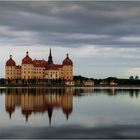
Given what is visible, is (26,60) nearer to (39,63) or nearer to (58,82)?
(39,63)

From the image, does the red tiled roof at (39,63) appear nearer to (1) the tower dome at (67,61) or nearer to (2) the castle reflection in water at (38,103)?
(1) the tower dome at (67,61)

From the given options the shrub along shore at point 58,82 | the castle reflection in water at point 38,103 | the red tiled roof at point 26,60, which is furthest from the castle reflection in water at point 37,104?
the red tiled roof at point 26,60

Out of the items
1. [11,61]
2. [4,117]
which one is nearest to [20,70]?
[11,61]

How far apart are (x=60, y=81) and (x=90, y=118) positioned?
58713 millimetres

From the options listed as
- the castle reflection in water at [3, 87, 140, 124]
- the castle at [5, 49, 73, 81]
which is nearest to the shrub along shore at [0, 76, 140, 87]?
the castle at [5, 49, 73, 81]

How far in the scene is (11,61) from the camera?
2945 inches

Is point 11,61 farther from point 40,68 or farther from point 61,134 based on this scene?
point 61,134

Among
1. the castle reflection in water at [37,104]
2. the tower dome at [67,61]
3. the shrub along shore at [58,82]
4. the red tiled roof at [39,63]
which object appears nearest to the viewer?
the castle reflection in water at [37,104]

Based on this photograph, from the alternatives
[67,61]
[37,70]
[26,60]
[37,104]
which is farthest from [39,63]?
[37,104]

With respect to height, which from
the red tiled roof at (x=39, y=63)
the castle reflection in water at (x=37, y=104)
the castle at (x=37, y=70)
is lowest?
the castle reflection in water at (x=37, y=104)

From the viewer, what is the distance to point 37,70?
248 feet

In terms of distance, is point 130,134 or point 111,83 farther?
point 111,83

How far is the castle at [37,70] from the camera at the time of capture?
73.6 metres

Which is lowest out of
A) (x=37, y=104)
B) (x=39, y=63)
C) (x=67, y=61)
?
(x=37, y=104)
